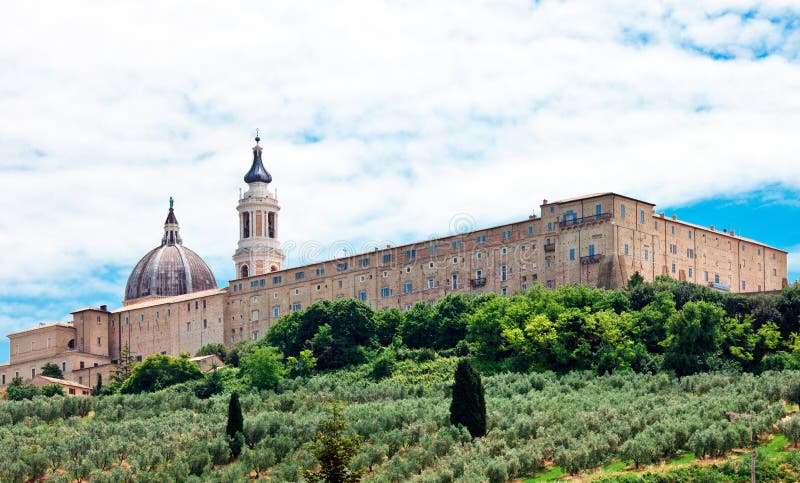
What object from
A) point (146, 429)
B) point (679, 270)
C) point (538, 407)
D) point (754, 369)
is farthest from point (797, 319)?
point (146, 429)

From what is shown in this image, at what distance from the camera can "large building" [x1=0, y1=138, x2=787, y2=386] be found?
88750 millimetres

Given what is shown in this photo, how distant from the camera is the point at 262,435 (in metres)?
65.8

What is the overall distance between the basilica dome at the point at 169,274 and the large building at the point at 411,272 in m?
2.50

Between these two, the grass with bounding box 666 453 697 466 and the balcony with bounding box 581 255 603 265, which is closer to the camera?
the grass with bounding box 666 453 697 466

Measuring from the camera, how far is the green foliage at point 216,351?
334 ft

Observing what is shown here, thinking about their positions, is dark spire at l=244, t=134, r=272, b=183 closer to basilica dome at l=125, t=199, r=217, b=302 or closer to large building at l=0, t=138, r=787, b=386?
large building at l=0, t=138, r=787, b=386

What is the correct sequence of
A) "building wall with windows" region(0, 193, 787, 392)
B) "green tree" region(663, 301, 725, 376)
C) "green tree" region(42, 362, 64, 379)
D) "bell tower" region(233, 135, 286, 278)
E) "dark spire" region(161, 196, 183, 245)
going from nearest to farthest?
"green tree" region(663, 301, 725, 376) → "building wall with windows" region(0, 193, 787, 392) → "green tree" region(42, 362, 64, 379) → "bell tower" region(233, 135, 286, 278) → "dark spire" region(161, 196, 183, 245)

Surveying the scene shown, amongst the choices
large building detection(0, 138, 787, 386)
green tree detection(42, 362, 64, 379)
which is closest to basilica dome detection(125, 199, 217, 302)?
large building detection(0, 138, 787, 386)

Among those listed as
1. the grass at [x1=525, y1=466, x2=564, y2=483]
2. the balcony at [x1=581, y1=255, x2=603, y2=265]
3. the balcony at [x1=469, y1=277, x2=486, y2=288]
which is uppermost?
the balcony at [x1=581, y1=255, x2=603, y2=265]

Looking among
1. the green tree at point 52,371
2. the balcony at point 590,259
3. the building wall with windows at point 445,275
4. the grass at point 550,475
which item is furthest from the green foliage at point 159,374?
the grass at point 550,475

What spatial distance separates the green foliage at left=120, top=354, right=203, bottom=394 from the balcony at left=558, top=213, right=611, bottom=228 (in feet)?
77.3

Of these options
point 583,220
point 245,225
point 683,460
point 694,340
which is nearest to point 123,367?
point 245,225

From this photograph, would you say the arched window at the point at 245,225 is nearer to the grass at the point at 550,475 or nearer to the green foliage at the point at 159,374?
A: the green foliage at the point at 159,374

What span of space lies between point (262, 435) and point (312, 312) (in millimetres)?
28282
